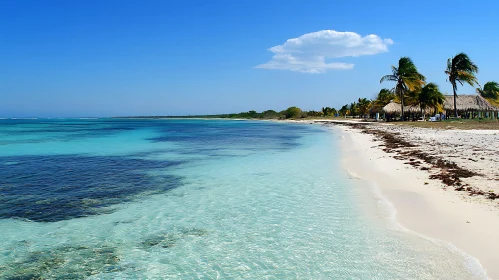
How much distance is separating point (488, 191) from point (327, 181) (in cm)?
442

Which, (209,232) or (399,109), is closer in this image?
(209,232)

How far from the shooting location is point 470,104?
53312 mm

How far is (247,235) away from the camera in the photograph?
6.23 metres

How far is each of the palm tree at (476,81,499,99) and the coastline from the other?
80433 mm

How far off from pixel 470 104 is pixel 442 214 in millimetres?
56971

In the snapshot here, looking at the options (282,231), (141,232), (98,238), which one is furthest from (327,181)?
(98,238)

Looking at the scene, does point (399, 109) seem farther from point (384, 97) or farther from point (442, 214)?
point (442, 214)

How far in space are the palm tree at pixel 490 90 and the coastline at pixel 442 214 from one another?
8043cm

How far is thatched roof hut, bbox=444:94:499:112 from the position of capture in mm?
52625

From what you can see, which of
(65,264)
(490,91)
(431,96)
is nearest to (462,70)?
(431,96)

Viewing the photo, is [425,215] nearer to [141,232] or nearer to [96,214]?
[141,232]

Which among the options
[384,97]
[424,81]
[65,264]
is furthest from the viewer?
[384,97]

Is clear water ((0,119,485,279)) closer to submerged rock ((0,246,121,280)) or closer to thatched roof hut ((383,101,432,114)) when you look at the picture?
submerged rock ((0,246,121,280))

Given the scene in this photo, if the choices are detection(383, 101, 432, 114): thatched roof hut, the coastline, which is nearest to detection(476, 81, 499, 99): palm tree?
detection(383, 101, 432, 114): thatched roof hut
